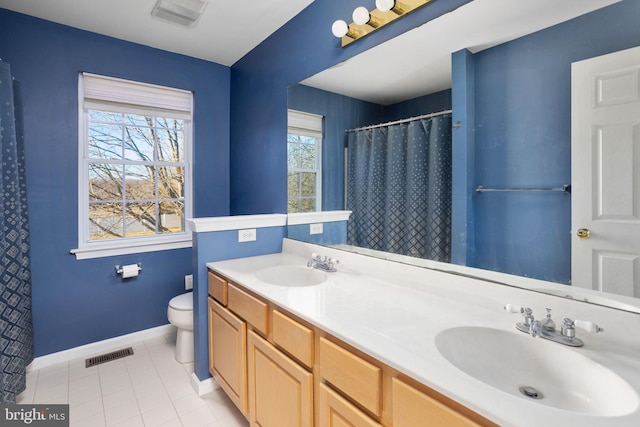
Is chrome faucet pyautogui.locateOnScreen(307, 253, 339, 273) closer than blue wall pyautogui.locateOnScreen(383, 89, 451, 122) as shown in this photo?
No

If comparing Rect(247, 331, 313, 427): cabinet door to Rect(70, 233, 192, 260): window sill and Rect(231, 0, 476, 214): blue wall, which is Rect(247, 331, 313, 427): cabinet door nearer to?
Rect(231, 0, 476, 214): blue wall

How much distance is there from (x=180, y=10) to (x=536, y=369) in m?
2.67

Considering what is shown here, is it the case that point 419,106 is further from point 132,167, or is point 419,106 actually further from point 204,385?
point 132,167

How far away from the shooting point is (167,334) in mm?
2744

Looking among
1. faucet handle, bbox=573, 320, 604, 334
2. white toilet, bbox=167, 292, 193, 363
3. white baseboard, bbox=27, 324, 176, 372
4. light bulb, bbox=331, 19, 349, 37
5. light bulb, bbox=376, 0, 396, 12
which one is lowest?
white baseboard, bbox=27, 324, 176, 372

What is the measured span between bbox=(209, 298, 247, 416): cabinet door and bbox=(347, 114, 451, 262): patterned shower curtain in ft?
2.60

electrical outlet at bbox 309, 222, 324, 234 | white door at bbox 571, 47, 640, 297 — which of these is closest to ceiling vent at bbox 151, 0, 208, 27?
electrical outlet at bbox 309, 222, 324, 234

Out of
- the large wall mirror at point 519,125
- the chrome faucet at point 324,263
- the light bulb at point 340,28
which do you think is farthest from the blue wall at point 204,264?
the light bulb at point 340,28

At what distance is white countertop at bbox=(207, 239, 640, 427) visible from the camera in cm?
64

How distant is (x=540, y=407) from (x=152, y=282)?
2.81 m

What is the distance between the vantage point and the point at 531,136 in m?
1.09

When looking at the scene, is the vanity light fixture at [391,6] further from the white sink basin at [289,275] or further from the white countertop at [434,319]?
the white sink basin at [289,275]

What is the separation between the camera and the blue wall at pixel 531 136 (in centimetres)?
98

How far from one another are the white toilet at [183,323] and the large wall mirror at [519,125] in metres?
1.62
